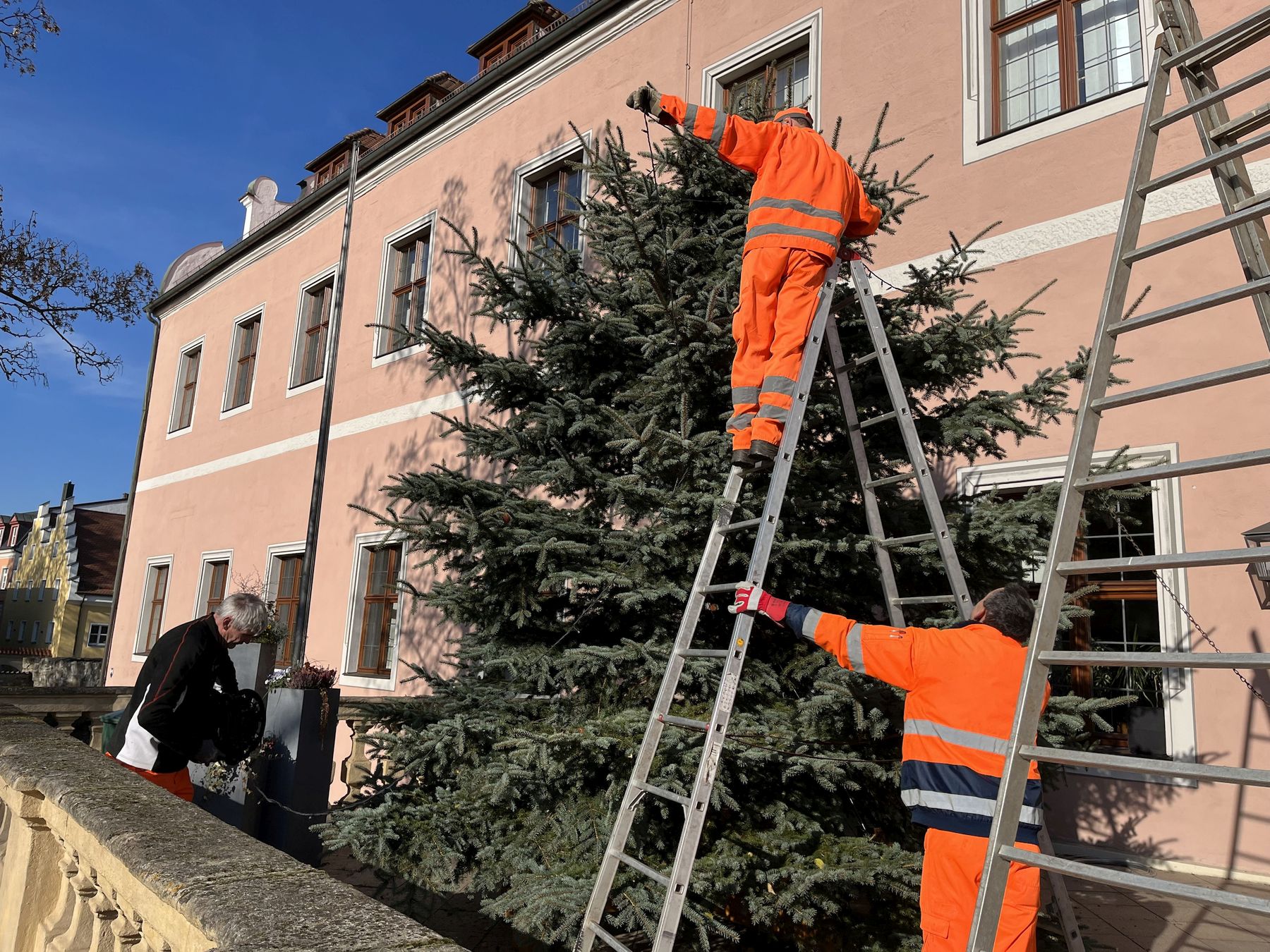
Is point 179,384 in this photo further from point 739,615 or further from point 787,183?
point 739,615

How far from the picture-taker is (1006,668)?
110 inches

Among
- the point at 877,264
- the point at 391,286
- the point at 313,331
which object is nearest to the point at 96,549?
the point at 313,331

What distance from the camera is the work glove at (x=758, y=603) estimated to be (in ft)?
9.86

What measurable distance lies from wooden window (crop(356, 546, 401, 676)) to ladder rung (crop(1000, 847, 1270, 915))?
10.7 metres

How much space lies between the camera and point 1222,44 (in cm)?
229

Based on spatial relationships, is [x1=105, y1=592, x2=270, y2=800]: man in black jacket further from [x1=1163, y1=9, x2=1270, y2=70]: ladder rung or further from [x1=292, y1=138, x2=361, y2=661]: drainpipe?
[x1=292, y1=138, x2=361, y2=661]: drainpipe

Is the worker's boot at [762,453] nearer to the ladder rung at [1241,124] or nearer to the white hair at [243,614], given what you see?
the ladder rung at [1241,124]

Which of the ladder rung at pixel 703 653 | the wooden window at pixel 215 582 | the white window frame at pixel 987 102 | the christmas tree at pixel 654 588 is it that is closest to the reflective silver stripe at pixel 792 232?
the christmas tree at pixel 654 588

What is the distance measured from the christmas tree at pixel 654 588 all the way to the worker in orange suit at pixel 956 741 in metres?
0.68

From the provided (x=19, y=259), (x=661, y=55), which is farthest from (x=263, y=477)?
(x=661, y=55)

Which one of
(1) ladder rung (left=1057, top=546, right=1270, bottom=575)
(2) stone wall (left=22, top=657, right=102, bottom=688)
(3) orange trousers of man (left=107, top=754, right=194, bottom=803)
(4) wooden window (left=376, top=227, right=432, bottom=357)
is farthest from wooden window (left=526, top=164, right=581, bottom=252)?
(2) stone wall (left=22, top=657, right=102, bottom=688)

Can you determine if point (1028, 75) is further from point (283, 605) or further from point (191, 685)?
point (283, 605)

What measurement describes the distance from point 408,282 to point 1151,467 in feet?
40.8

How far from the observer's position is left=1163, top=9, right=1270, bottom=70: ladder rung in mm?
2143
